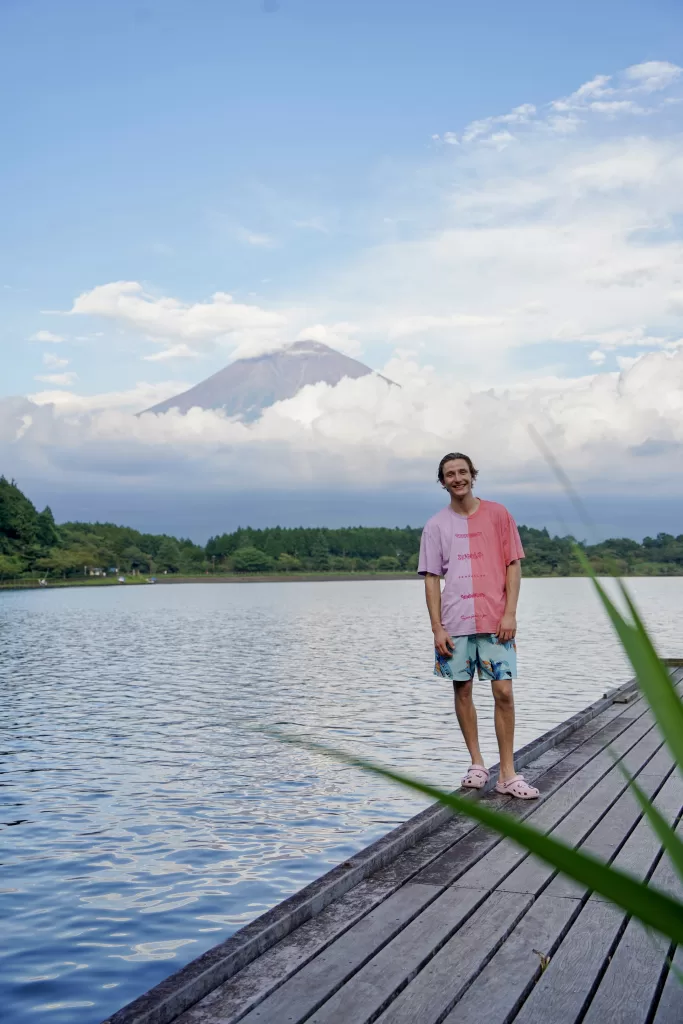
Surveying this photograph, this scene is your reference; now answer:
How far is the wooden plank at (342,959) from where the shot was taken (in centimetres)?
269

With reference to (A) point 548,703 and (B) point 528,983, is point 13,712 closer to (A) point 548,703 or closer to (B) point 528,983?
(A) point 548,703

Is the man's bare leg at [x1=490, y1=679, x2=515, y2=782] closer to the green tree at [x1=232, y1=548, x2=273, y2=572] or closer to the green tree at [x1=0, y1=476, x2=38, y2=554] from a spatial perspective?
the green tree at [x1=0, y1=476, x2=38, y2=554]

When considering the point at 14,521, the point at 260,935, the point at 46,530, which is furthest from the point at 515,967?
the point at 46,530

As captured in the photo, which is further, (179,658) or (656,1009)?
(179,658)

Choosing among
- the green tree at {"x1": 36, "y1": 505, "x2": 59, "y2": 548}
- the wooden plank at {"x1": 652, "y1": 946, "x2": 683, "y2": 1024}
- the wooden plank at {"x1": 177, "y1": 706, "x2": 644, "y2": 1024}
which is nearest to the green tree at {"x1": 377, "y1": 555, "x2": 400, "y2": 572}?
the green tree at {"x1": 36, "y1": 505, "x2": 59, "y2": 548}

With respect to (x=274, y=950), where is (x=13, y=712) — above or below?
below

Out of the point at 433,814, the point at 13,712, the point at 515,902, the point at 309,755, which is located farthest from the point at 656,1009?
the point at 13,712

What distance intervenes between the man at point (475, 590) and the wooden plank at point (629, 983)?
1.99 m

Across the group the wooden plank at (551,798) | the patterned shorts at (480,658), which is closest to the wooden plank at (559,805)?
the wooden plank at (551,798)

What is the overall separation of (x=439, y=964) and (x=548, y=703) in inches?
459

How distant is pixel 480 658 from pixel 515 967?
2.31 metres

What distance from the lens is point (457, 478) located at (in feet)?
16.8

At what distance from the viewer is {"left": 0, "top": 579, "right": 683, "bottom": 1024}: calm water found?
538cm

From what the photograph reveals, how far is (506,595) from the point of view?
204 inches
